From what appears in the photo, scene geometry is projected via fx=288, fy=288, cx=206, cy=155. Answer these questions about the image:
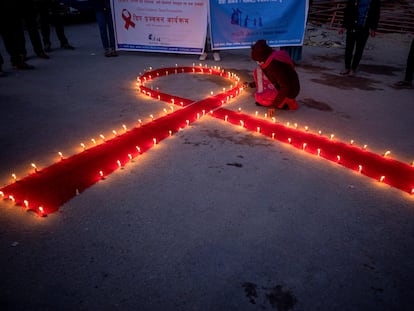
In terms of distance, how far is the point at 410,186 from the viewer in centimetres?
290

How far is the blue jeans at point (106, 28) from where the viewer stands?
7824 millimetres

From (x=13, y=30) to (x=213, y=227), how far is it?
22.8 feet

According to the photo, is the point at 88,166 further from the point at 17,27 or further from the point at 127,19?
the point at 127,19

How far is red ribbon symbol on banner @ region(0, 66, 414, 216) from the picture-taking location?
2779mm

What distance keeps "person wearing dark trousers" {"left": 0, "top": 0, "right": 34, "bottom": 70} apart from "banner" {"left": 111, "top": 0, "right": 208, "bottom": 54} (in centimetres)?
235

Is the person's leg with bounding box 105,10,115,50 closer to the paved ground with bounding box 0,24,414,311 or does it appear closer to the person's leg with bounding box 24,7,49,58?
the person's leg with bounding box 24,7,49,58

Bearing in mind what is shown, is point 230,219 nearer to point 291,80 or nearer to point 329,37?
point 291,80

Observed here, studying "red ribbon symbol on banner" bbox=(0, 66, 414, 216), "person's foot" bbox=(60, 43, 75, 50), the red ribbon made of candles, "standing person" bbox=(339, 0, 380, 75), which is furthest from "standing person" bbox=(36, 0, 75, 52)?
"standing person" bbox=(339, 0, 380, 75)

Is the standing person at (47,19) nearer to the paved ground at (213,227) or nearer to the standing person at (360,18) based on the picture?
the paved ground at (213,227)

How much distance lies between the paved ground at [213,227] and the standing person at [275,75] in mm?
304

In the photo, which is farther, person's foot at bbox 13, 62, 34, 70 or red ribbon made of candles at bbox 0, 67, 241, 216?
person's foot at bbox 13, 62, 34, 70

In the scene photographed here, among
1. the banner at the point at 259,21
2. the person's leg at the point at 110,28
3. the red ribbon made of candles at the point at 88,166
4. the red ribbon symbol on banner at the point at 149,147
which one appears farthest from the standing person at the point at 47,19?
the red ribbon made of candles at the point at 88,166

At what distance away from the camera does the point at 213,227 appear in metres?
2.44

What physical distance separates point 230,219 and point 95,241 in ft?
3.71
